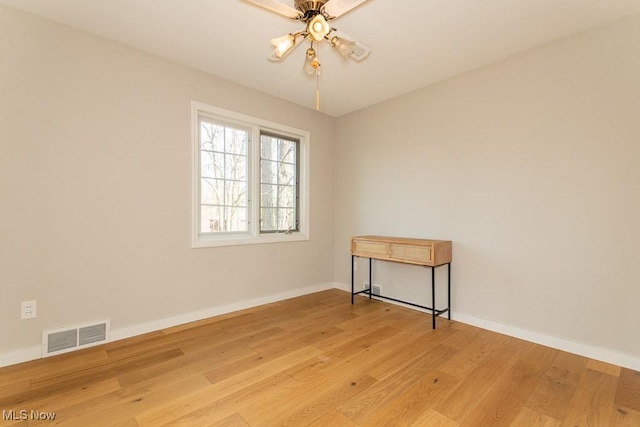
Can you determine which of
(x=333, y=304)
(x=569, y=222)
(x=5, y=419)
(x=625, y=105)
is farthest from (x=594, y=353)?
(x=5, y=419)

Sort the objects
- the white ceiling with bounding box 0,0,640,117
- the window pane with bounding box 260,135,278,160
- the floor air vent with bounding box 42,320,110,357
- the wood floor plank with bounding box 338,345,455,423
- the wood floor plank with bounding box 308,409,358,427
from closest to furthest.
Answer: the wood floor plank with bounding box 308,409,358,427 < the wood floor plank with bounding box 338,345,455,423 < the white ceiling with bounding box 0,0,640,117 < the floor air vent with bounding box 42,320,110,357 < the window pane with bounding box 260,135,278,160

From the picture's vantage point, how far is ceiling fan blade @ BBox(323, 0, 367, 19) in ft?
5.05

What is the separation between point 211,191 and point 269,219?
83 cm

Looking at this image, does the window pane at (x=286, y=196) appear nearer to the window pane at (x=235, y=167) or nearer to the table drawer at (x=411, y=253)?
the window pane at (x=235, y=167)

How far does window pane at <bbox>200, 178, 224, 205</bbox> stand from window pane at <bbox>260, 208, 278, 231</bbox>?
1.87ft

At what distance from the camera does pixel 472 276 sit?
9.62ft

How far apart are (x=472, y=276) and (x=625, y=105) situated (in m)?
1.78

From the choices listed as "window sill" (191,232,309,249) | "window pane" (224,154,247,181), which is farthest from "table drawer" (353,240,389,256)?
"window pane" (224,154,247,181)

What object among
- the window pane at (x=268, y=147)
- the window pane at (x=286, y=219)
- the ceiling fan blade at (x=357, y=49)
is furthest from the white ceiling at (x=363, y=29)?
the window pane at (x=286, y=219)

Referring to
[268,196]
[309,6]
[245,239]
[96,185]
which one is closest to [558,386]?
[309,6]

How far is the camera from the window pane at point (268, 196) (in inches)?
145

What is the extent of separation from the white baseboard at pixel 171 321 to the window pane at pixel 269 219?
0.85 meters

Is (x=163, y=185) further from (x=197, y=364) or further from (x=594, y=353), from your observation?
(x=594, y=353)

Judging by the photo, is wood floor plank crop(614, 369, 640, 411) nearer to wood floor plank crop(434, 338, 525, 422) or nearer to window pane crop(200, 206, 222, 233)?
wood floor plank crop(434, 338, 525, 422)
